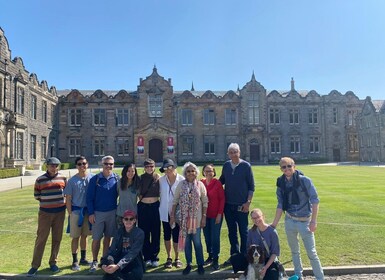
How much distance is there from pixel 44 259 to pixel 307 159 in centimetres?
4483

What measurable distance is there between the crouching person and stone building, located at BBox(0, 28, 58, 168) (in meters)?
28.4

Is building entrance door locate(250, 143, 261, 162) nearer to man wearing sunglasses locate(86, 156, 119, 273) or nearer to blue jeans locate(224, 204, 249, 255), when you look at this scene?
blue jeans locate(224, 204, 249, 255)

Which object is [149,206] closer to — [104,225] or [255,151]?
[104,225]

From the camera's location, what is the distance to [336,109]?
48562 millimetres

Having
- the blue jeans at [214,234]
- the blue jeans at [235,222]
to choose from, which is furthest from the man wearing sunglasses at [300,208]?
the blue jeans at [214,234]

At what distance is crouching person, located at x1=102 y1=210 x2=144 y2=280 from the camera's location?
5.31 m

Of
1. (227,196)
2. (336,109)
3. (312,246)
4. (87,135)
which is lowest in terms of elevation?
(312,246)

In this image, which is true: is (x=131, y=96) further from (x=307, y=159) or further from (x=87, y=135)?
(x=307, y=159)

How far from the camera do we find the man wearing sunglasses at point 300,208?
540 centimetres

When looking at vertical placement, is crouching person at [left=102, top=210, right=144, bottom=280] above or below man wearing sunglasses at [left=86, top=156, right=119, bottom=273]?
below

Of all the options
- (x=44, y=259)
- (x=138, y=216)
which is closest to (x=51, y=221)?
(x=44, y=259)

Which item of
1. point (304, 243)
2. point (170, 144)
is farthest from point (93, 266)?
point (170, 144)

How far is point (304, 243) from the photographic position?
5516 millimetres

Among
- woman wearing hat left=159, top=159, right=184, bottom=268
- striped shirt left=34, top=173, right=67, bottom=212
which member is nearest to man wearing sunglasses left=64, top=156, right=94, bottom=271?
striped shirt left=34, top=173, right=67, bottom=212
